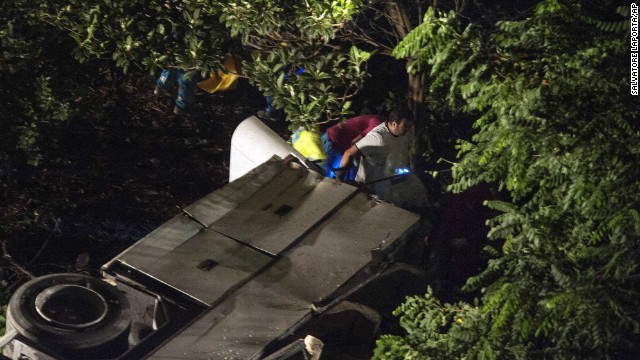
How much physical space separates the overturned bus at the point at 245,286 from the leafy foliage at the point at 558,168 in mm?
1554

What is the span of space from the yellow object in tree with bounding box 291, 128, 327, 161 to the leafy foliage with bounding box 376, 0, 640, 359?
10.9ft

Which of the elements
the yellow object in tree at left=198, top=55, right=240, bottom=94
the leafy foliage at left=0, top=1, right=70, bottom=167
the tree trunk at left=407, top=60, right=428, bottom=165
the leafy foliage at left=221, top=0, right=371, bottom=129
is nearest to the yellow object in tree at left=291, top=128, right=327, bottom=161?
the leafy foliage at left=221, top=0, right=371, bottom=129

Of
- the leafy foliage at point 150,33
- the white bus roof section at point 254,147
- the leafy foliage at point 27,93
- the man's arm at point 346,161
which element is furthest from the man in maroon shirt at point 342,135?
→ the leafy foliage at point 27,93

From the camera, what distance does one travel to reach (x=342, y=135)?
31.0 ft

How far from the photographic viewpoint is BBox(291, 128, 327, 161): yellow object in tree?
8648 millimetres

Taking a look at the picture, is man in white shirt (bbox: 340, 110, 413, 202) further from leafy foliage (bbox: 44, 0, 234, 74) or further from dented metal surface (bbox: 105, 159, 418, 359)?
leafy foliage (bbox: 44, 0, 234, 74)

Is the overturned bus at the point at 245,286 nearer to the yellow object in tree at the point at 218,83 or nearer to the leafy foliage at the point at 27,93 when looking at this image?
the leafy foliage at the point at 27,93

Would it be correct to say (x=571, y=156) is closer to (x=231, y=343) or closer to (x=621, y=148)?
(x=621, y=148)

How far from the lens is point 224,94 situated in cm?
1178

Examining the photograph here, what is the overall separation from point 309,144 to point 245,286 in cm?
218

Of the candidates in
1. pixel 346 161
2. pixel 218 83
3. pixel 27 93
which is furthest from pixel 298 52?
pixel 27 93

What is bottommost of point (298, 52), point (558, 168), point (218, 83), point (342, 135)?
point (218, 83)

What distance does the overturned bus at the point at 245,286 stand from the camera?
6430 mm

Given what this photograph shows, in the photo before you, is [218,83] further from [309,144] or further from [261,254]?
[261,254]
